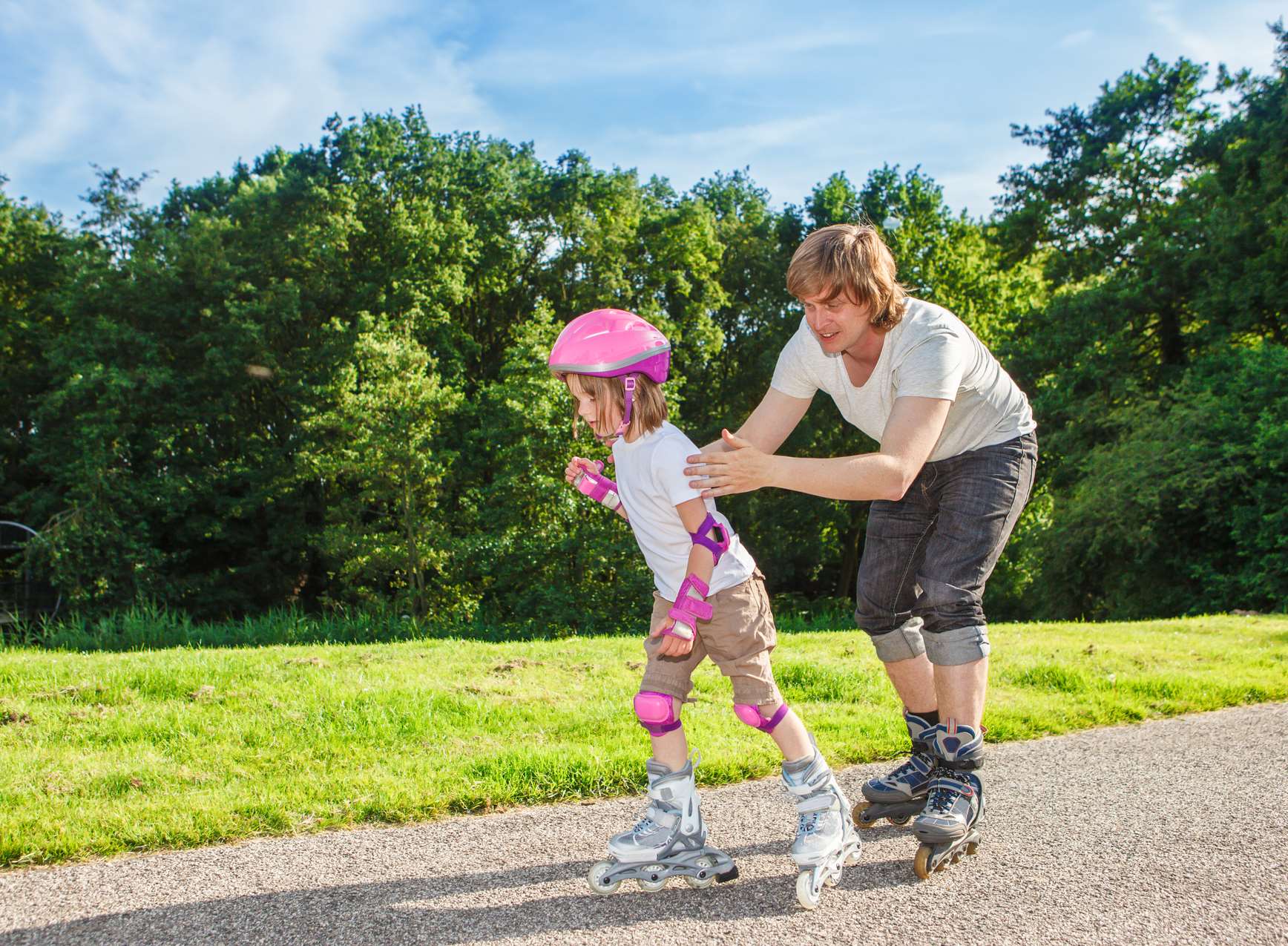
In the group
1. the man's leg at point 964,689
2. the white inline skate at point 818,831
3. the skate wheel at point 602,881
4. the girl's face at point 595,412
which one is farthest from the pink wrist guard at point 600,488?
the man's leg at point 964,689

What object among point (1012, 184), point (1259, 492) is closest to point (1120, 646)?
point (1259, 492)

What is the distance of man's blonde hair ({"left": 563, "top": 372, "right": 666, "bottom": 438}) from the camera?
300cm

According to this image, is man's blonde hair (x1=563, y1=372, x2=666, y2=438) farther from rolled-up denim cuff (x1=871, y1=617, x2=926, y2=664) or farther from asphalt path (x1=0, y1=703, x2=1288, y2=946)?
asphalt path (x1=0, y1=703, x2=1288, y2=946)

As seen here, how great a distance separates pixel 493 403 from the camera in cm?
2169

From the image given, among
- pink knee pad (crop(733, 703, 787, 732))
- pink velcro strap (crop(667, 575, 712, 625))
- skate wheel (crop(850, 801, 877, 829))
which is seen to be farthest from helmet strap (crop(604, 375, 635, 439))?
skate wheel (crop(850, 801, 877, 829))

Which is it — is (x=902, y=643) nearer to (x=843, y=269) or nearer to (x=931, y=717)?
(x=931, y=717)

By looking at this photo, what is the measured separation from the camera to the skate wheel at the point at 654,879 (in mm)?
2891

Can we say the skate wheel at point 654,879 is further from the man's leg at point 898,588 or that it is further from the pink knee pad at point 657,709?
the man's leg at point 898,588

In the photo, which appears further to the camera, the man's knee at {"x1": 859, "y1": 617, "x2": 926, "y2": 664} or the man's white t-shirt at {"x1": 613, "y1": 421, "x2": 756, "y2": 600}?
the man's knee at {"x1": 859, "y1": 617, "x2": 926, "y2": 664}

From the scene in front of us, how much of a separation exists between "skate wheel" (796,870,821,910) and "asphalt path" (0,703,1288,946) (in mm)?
29

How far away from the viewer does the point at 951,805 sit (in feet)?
10.1

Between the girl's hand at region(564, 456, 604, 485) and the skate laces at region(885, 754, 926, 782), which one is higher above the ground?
the girl's hand at region(564, 456, 604, 485)

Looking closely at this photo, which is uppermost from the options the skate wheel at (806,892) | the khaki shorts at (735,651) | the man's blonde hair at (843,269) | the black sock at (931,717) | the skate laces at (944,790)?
Result: the man's blonde hair at (843,269)

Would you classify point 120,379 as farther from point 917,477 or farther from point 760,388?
point 917,477
